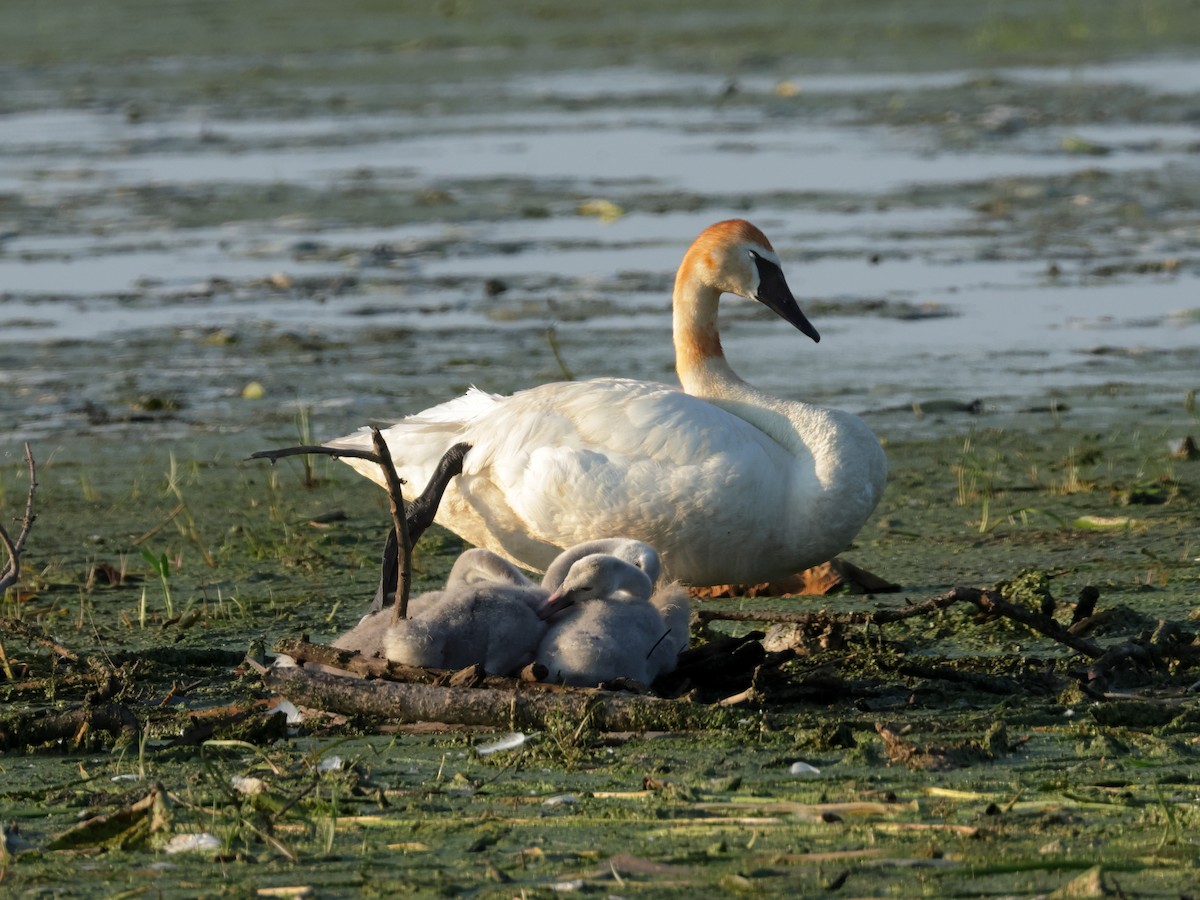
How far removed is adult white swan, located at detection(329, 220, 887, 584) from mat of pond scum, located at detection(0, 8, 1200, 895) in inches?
12.7

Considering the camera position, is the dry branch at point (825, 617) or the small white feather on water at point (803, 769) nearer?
the small white feather on water at point (803, 769)

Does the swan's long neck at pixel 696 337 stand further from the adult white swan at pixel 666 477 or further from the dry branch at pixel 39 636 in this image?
the dry branch at pixel 39 636

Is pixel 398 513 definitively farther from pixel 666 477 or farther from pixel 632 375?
pixel 632 375

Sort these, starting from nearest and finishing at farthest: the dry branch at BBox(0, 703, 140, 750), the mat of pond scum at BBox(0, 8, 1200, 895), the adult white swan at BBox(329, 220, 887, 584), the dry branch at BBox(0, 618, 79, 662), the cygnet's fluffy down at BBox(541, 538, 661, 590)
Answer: the mat of pond scum at BBox(0, 8, 1200, 895), the dry branch at BBox(0, 703, 140, 750), the dry branch at BBox(0, 618, 79, 662), the cygnet's fluffy down at BBox(541, 538, 661, 590), the adult white swan at BBox(329, 220, 887, 584)

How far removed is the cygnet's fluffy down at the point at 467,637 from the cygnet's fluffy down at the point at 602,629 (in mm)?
63

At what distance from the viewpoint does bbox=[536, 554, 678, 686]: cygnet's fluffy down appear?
4.52 meters

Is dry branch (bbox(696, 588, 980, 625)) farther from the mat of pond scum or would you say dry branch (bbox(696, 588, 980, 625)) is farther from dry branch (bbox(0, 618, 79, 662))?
dry branch (bbox(0, 618, 79, 662))

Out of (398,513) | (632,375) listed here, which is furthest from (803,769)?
(632,375)

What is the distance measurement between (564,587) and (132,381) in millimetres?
5740

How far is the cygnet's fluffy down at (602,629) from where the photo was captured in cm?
452

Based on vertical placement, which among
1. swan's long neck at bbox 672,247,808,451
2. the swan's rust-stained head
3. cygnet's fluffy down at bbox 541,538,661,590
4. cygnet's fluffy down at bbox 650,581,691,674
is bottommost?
cygnet's fluffy down at bbox 650,581,691,674

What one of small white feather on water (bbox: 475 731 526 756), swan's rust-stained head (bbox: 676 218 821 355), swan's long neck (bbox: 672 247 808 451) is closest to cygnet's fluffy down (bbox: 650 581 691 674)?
small white feather on water (bbox: 475 731 526 756)

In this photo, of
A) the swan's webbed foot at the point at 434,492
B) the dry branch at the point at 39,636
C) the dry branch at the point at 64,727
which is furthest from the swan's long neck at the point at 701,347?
the dry branch at the point at 64,727

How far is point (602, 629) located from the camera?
454cm
